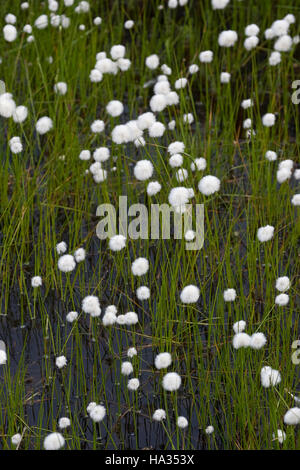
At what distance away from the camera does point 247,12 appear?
6621 millimetres

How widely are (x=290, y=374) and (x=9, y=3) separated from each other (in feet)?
14.3

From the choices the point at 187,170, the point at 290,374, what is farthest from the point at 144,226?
the point at 290,374

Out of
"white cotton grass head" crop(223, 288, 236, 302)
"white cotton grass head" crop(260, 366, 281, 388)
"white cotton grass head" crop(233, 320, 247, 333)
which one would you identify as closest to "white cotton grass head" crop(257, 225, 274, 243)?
"white cotton grass head" crop(223, 288, 236, 302)

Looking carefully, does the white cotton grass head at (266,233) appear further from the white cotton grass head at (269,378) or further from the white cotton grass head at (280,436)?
the white cotton grass head at (280,436)

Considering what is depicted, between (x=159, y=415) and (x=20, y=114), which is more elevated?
(x=20, y=114)

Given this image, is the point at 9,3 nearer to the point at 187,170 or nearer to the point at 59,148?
the point at 59,148

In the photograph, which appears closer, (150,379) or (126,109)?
(150,379)

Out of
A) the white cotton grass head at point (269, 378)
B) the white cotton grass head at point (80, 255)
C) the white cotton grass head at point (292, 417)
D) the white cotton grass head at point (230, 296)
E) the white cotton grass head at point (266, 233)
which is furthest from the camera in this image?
the white cotton grass head at point (80, 255)

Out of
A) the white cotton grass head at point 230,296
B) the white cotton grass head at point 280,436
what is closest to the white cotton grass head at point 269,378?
the white cotton grass head at point 280,436

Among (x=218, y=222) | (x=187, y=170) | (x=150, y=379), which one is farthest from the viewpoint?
(x=218, y=222)

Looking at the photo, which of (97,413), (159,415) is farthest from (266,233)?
(97,413)

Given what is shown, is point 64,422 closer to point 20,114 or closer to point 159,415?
point 159,415

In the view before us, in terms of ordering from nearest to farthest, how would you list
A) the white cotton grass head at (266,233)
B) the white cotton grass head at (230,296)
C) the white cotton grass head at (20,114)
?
the white cotton grass head at (230,296) < the white cotton grass head at (266,233) < the white cotton grass head at (20,114)

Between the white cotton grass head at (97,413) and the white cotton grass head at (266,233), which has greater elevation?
the white cotton grass head at (266,233)
